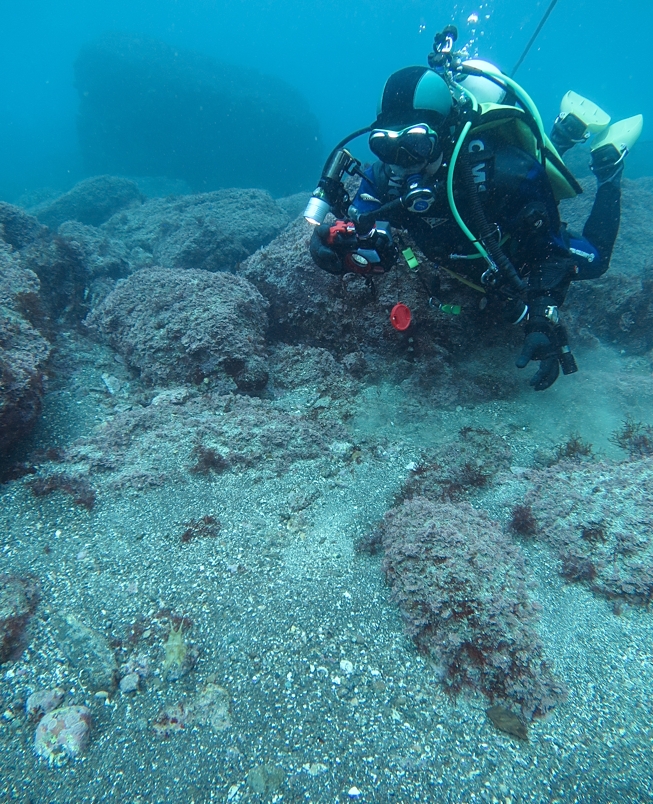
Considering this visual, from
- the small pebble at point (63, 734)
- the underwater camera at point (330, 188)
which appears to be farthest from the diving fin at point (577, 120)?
the small pebble at point (63, 734)

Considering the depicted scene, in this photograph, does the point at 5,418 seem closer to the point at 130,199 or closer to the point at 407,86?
the point at 407,86

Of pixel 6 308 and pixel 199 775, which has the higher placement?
pixel 6 308

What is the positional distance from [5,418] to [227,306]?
243 centimetres

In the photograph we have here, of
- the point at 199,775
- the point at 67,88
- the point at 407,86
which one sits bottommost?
the point at 199,775

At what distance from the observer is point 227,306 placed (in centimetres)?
462

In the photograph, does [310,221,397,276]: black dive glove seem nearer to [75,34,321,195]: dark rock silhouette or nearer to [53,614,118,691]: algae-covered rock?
[53,614,118,691]: algae-covered rock

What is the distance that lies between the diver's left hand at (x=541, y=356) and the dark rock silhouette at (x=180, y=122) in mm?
29190

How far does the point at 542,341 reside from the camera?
12.0 ft

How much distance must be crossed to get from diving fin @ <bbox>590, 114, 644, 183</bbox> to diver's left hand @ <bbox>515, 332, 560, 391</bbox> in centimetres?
255

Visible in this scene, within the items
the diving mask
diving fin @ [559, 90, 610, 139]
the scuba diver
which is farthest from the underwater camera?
diving fin @ [559, 90, 610, 139]

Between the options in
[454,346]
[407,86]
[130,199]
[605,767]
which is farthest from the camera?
[130,199]

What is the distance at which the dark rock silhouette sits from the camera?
29.2 m

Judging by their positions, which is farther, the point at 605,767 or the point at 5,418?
the point at 5,418

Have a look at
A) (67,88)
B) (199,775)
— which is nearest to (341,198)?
(199,775)
